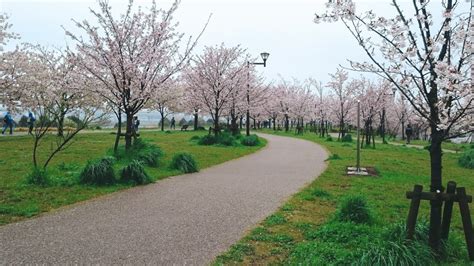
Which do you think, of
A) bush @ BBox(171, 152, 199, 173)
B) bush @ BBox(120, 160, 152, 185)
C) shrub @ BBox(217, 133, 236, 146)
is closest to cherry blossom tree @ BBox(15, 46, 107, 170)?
bush @ BBox(120, 160, 152, 185)

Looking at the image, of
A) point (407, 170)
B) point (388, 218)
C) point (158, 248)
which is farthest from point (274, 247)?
point (407, 170)

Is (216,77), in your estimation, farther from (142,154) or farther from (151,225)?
(151,225)

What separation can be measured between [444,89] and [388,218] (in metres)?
2.71

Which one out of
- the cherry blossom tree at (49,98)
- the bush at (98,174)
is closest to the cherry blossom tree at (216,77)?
the cherry blossom tree at (49,98)

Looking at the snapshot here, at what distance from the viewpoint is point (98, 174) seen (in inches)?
336

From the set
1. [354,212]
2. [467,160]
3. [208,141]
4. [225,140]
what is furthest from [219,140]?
[354,212]

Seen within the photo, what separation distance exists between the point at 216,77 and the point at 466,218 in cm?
1926

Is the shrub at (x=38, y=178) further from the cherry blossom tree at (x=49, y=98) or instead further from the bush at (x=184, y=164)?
the bush at (x=184, y=164)

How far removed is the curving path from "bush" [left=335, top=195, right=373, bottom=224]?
1287 mm

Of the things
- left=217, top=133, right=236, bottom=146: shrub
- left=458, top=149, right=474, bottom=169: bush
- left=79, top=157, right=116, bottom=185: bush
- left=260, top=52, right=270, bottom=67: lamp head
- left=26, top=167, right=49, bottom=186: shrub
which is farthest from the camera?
left=260, top=52, right=270, bottom=67: lamp head

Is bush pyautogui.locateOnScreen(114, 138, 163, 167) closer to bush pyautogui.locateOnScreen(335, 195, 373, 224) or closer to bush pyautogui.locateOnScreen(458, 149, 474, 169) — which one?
bush pyautogui.locateOnScreen(335, 195, 373, 224)

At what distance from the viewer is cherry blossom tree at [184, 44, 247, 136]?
2252cm

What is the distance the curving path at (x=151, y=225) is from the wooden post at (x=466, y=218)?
9.01 feet

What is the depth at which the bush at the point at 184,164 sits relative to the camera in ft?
35.8
